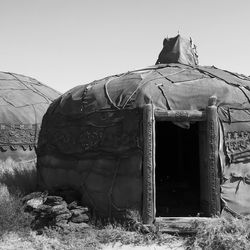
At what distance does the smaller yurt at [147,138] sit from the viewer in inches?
247

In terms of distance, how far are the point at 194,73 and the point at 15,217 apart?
160 inches

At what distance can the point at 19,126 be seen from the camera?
40.7 ft

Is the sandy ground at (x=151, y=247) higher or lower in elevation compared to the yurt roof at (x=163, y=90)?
lower

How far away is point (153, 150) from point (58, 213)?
1.83 m

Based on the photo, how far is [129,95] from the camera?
264 inches

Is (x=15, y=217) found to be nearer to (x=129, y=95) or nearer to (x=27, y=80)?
(x=129, y=95)

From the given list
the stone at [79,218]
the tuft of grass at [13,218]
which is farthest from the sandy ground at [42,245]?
the stone at [79,218]

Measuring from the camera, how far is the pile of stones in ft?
20.6

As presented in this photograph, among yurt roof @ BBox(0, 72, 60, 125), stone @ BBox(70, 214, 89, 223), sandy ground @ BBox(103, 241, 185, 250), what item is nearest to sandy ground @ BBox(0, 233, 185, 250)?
sandy ground @ BBox(103, 241, 185, 250)

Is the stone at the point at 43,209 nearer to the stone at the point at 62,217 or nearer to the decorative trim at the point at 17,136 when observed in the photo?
the stone at the point at 62,217

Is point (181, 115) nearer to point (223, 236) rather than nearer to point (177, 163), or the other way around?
point (223, 236)

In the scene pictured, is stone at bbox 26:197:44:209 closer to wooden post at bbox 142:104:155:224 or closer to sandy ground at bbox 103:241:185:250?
sandy ground at bbox 103:241:185:250

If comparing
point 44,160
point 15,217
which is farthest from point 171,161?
point 15,217

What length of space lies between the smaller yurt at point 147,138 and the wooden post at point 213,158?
0.02 m
